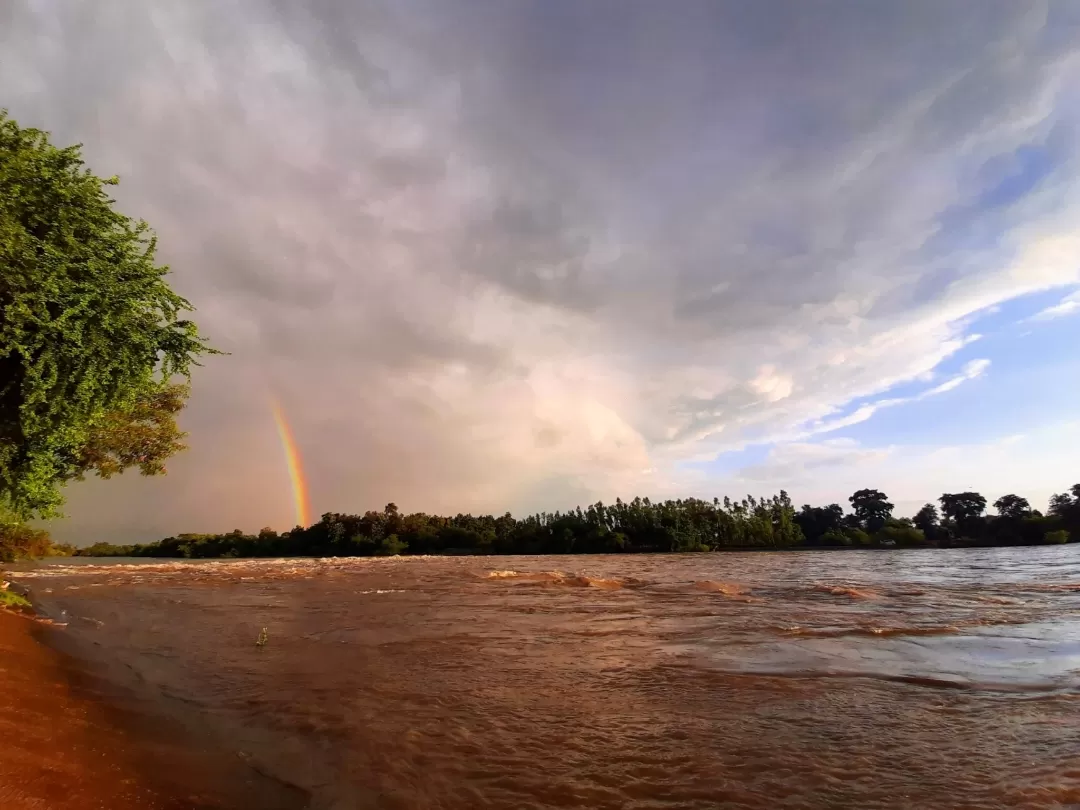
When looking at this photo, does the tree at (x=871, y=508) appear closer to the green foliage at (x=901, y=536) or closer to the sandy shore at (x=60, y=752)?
the green foliage at (x=901, y=536)

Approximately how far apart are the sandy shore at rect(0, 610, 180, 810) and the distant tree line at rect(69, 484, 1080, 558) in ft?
394

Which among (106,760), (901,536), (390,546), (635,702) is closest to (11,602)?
(106,760)

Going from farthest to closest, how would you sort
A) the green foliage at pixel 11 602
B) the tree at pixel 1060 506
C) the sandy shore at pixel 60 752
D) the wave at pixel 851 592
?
the tree at pixel 1060 506, the wave at pixel 851 592, the green foliage at pixel 11 602, the sandy shore at pixel 60 752

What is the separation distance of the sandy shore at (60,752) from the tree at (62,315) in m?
7.83

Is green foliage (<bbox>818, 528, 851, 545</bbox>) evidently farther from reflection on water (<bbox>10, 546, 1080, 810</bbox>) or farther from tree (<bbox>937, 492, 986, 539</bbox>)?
reflection on water (<bbox>10, 546, 1080, 810</bbox>)

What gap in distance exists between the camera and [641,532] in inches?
5059

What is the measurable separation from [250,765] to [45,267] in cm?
1291

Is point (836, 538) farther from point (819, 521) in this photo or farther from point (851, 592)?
point (851, 592)

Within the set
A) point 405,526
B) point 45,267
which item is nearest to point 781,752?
point 45,267

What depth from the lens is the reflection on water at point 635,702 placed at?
16.9ft

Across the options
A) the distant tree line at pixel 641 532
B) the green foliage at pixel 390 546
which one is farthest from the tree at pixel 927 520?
the green foliage at pixel 390 546

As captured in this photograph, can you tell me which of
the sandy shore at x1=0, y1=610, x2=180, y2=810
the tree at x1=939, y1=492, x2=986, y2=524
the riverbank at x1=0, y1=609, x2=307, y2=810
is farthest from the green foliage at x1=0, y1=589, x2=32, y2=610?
the tree at x1=939, y1=492, x2=986, y2=524

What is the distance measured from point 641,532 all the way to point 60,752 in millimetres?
129520

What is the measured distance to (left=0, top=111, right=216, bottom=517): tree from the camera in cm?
1222
